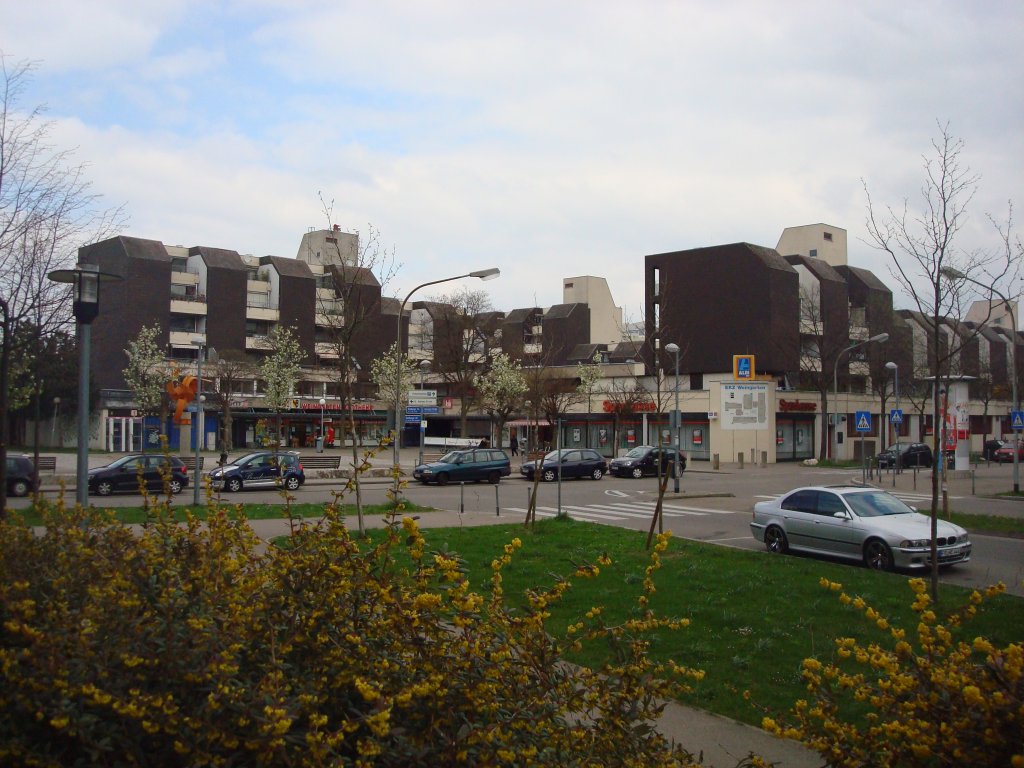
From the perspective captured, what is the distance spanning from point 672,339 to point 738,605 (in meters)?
51.5

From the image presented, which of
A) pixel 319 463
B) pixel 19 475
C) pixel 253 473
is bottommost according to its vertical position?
pixel 319 463

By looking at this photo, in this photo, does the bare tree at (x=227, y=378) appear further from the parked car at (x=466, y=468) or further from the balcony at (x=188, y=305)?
the parked car at (x=466, y=468)

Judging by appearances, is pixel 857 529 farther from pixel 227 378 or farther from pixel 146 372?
pixel 146 372

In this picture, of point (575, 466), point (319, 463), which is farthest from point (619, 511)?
point (319, 463)

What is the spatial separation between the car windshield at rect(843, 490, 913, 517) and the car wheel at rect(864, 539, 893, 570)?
740 millimetres

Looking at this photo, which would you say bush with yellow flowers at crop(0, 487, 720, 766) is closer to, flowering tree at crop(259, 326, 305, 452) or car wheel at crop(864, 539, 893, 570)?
car wheel at crop(864, 539, 893, 570)

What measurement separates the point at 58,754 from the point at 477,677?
1.63 m

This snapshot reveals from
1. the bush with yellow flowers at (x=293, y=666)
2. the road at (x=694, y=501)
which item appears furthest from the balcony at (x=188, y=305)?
the bush with yellow flowers at (x=293, y=666)

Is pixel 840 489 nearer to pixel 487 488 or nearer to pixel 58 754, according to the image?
pixel 58 754

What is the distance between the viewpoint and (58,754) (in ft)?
10.9

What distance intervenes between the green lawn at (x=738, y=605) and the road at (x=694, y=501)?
7.99ft

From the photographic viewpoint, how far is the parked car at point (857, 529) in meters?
14.8

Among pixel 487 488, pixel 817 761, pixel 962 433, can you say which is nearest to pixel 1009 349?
pixel 962 433

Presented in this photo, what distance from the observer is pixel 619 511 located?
2723cm
